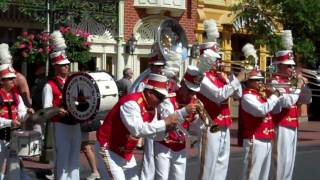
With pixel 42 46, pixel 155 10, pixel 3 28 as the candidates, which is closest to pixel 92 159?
pixel 42 46

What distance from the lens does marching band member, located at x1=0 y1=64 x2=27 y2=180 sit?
8.80 meters

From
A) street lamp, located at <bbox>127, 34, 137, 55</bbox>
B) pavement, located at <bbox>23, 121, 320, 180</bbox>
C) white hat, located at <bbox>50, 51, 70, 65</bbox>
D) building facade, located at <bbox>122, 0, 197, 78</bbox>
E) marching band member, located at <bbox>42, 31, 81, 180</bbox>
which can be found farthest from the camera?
building facade, located at <bbox>122, 0, 197, 78</bbox>

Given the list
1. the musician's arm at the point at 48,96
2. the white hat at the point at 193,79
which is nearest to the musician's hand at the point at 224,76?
the white hat at the point at 193,79

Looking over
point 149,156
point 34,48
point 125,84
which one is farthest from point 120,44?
point 149,156

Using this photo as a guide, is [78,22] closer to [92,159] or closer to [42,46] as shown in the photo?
[42,46]

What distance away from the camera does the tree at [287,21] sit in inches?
739

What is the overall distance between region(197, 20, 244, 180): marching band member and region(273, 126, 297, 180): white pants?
0.91m

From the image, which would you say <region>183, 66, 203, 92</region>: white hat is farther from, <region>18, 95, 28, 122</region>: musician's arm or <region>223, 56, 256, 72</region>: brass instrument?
<region>18, 95, 28, 122</region>: musician's arm

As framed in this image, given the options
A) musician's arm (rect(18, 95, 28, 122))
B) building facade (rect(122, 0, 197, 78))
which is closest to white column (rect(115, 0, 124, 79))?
building facade (rect(122, 0, 197, 78))

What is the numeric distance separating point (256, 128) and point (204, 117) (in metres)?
1.36

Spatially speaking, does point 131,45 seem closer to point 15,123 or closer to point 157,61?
point 157,61

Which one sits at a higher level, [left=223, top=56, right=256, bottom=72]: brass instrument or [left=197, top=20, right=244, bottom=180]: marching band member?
[left=223, top=56, right=256, bottom=72]: brass instrument

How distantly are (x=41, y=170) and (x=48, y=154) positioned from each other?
83 cm

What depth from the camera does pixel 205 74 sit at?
859 cm
